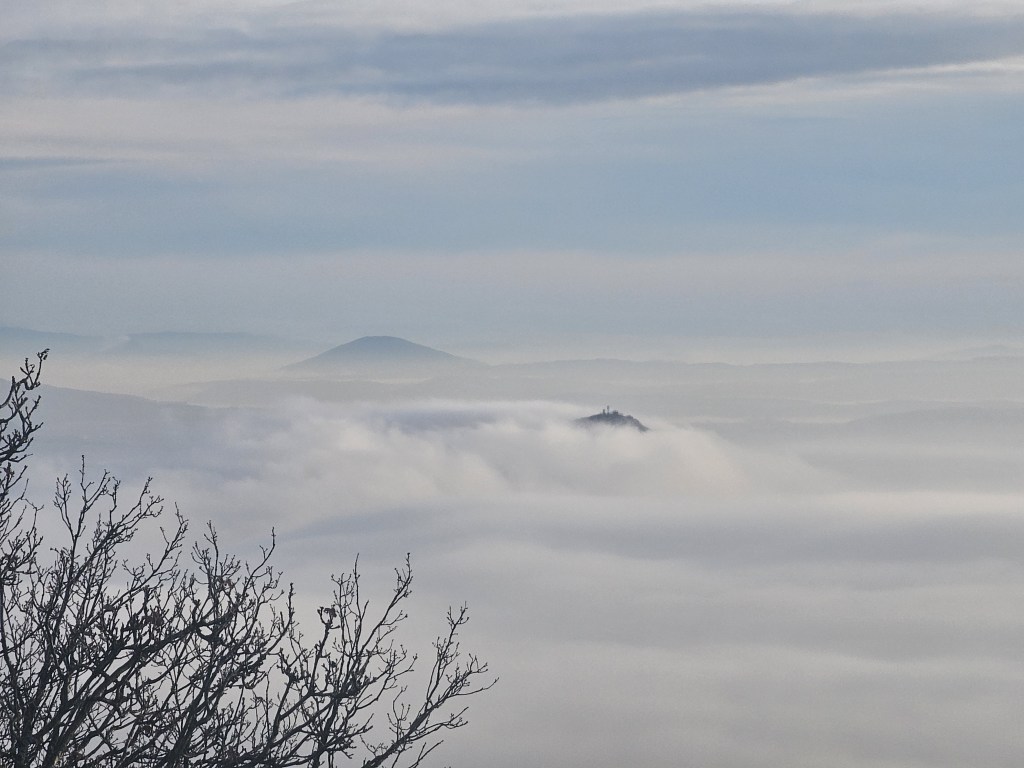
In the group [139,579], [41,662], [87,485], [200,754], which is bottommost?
[200,754]

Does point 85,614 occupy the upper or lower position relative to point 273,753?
upper

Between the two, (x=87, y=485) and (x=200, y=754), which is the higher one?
(x=87, y=485)

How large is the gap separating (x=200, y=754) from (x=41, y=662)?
2.65 meters

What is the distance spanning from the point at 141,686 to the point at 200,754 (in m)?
1.13

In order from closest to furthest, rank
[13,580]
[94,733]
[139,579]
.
A: [94,733] → [13,580] → [139,579]

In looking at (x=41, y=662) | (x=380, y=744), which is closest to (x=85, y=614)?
(x=41, y=662)

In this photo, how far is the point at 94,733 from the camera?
1547 cm

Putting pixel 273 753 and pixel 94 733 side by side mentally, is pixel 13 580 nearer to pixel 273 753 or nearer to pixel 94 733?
pixel 94 733

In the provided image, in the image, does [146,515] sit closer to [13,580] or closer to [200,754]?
[13,580]

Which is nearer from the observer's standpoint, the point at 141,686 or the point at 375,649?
the point at 141,686

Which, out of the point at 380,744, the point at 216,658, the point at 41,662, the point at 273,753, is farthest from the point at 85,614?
the point at 380,744

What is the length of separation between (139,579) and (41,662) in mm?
1684

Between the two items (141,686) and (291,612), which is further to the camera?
(291,612)

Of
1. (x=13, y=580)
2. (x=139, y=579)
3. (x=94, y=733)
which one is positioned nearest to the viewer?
(x=94, y=733)
